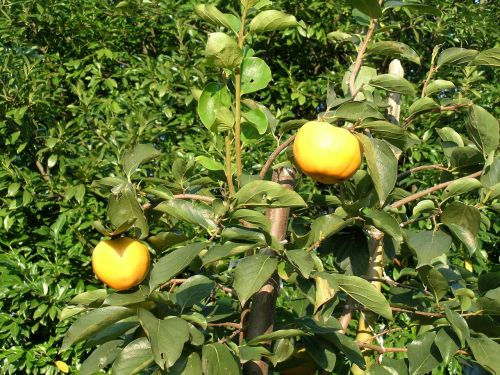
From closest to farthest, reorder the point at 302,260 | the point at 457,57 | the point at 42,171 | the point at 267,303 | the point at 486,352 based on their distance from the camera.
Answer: the point at 302,260
the point at 486,352
the point at 267,303
the point at 457,57
the point at 42,171

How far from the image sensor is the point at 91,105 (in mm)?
3008

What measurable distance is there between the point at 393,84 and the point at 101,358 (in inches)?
26.7

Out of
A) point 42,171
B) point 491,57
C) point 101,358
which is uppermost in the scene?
point 491,57

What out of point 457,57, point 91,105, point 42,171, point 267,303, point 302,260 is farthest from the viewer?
point 91,105

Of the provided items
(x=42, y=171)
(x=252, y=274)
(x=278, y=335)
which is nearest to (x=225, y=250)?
(x=252, y=274)

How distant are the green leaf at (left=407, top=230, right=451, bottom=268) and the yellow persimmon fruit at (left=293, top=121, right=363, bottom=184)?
176 millimetres

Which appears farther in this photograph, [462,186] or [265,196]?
[462,186]

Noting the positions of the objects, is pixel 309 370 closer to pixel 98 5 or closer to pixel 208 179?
pixel 208 179

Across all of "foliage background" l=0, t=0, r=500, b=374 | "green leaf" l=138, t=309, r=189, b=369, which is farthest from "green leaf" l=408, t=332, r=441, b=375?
"foliage background" l=0, t=0, r=500, b=374

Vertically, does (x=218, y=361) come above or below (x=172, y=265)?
below

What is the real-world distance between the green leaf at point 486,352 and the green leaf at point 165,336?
44cm

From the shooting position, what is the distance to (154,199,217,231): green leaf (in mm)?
1071

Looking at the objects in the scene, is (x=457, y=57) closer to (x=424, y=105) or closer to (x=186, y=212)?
(x=424, y=105)

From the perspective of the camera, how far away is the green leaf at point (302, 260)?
0.94 m
